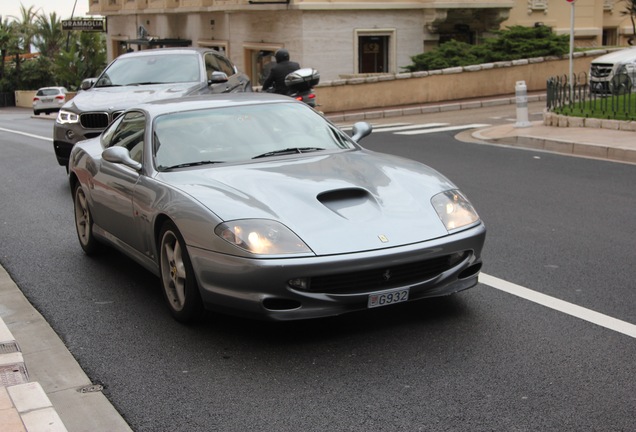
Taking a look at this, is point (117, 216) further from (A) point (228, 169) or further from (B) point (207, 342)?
(B) point (207, 342)

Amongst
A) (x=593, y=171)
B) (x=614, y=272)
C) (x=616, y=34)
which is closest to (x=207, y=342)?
(x=614, y=272)

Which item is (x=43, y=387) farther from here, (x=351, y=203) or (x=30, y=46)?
(x=30, y=46)

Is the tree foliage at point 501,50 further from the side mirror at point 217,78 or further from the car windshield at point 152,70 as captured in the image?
the side mirror at point 217,78

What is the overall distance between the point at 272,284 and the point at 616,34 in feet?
127

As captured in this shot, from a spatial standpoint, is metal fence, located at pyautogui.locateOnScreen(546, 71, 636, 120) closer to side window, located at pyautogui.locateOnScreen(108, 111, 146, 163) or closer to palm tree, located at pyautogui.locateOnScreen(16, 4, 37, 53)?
side window, located at pyautogui.locateOnScreen(108, 111, 146, 163)

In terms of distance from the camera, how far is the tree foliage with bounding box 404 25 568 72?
91.2 ft

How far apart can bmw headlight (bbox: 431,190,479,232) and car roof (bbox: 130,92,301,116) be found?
6.21ft

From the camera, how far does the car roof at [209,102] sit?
725 cm

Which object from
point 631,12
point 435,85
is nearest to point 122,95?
point 435,85

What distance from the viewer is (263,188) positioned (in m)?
6.04

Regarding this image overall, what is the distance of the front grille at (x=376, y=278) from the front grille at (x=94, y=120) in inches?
319

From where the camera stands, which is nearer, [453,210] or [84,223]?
[453,210]

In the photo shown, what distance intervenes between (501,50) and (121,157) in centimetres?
2332

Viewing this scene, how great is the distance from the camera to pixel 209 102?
7.37 meters
